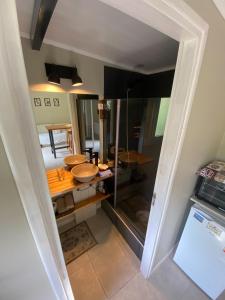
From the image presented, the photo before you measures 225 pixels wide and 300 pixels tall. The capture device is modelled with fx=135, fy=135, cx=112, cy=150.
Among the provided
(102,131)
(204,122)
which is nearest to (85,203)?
(102,131)

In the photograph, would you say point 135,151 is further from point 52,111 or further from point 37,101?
point 37,101

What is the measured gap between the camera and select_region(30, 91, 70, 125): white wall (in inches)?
54.7

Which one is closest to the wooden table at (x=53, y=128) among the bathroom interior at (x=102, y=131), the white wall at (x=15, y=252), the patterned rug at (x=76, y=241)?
the bathroom interior at (x=102, y=131)

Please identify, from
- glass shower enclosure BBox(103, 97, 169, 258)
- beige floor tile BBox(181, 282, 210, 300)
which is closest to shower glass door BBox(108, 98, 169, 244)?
glass shower enclosure BBox(103, 97, 169, 258)

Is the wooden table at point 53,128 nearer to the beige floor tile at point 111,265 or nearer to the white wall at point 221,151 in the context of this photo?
the beige floor tile at point 111,265

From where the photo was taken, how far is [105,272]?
1.44 meters

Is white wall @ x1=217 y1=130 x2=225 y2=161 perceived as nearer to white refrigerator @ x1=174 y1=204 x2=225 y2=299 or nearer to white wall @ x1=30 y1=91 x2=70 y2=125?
white refrigerator @ x1=174 y1=204 x2=225 y2=299

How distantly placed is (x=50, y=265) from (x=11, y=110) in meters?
0.78

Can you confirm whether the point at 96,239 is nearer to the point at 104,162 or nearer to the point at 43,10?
the point at 104,162

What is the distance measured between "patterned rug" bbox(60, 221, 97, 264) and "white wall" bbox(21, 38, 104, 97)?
69.6 inches

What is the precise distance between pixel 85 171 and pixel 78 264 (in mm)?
1020

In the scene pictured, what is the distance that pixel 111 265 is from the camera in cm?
150

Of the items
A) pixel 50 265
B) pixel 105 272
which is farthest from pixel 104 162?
pixel 50 265

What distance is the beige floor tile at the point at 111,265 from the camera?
53.2 inches
